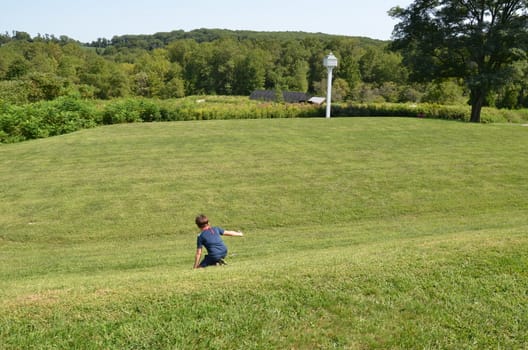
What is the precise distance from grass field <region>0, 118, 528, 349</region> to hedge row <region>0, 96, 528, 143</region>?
219cm

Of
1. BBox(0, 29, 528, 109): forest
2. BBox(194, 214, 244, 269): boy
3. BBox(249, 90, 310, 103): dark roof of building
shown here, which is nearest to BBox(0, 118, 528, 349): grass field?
BBox(194, 214, 244, 269): boy

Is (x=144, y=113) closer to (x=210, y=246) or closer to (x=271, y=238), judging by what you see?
(x=271, y=238)

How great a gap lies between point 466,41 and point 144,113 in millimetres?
19747

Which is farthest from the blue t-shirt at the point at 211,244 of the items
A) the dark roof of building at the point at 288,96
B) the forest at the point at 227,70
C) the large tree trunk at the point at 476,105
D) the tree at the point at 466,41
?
the dark roof of building at the point at 288,96

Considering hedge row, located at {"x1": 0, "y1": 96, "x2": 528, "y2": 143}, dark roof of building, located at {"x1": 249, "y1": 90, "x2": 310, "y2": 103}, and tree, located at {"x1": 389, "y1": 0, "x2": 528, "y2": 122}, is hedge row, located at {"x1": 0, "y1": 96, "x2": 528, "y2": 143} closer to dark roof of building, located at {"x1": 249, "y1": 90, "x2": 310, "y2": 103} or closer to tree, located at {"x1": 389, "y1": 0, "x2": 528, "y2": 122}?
→ tree, located at {"x1": 389, "y1": 0, "x2": 528, "y2": 122}

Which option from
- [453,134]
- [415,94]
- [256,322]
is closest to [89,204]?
[256,322]

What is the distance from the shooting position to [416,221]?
9.14m

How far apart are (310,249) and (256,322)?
3577 millimetres

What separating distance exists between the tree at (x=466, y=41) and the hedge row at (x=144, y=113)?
365 cm

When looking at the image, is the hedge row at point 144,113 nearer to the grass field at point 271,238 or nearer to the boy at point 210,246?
the grass field at point 271,238

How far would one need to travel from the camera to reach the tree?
21.9 meters

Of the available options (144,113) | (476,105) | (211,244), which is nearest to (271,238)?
(211,244)

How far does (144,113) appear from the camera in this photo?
2541 cm

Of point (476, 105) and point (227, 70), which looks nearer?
point (476, 105)
